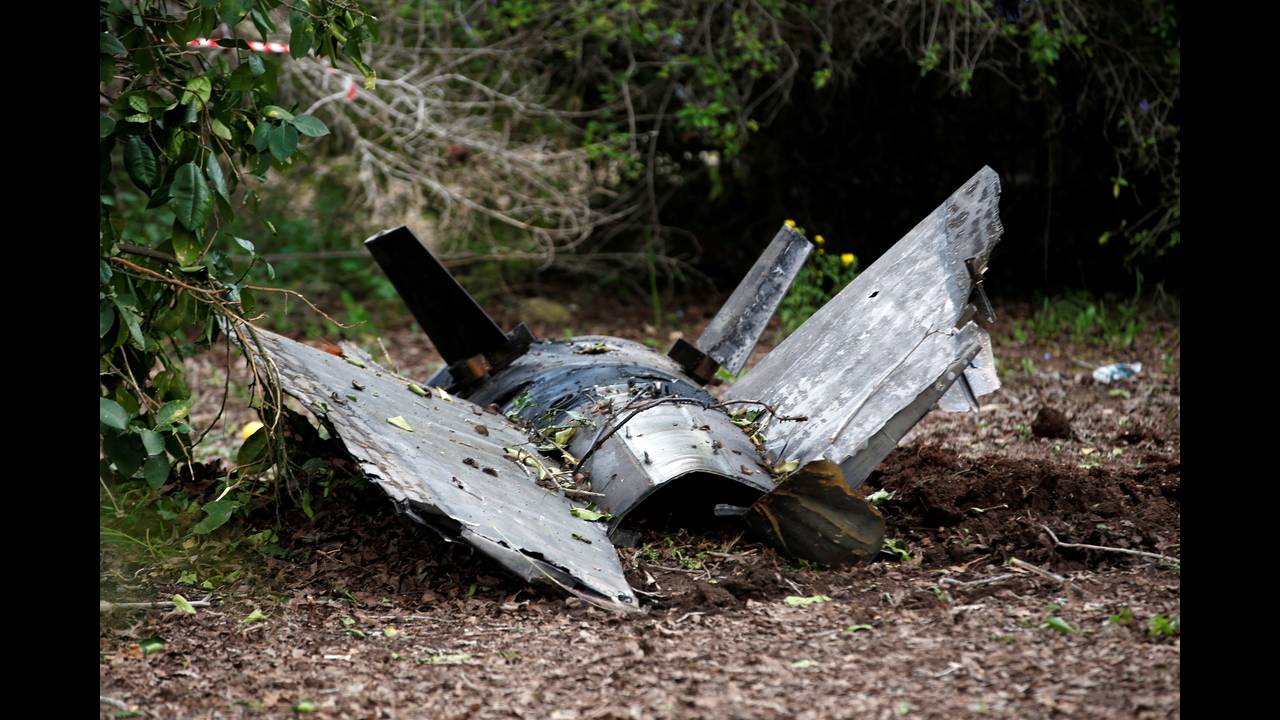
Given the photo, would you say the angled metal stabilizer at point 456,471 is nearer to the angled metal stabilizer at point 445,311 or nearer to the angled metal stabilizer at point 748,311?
the angled metal stabilizer at point 445,311

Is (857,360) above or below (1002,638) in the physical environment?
above

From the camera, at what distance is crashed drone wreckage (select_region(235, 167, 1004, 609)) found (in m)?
3.16

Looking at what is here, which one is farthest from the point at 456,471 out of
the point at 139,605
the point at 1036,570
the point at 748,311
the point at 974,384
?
the point at 748,311

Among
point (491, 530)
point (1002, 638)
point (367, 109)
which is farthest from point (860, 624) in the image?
point (367, 109)

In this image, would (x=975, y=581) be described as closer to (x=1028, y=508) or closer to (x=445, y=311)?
(x=1028, y=508)

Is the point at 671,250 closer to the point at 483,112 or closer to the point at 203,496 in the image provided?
the point at 483,112

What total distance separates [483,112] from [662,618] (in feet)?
21.1

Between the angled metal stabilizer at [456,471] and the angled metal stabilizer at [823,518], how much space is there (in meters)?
0.51

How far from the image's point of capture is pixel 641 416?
3.74 m

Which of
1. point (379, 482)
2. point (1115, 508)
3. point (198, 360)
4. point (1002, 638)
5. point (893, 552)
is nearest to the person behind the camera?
point (1002, 638)

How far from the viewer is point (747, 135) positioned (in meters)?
8.60

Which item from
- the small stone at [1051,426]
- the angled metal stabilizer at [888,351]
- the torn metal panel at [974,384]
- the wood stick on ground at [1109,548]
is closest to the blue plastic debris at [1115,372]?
the small stone at [1051,426]

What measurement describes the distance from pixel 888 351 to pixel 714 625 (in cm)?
123

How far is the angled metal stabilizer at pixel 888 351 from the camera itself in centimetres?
337
